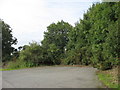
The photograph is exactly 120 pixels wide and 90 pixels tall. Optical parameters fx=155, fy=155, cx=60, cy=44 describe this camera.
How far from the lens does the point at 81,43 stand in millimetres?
16219

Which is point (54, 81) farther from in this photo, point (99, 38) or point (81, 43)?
point (81, 43)

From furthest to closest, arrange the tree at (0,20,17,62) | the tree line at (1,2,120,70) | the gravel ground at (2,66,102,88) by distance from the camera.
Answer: the tree at (0,20,17,62) < the tree line at (1,2,120,70) < the gravel ground at (2,66,102,88)

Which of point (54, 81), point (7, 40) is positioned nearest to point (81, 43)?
point (54, 81)

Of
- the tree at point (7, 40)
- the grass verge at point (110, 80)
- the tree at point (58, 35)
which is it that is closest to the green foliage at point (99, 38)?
the grass verge at point (110, 80)

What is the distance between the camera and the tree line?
330 inches

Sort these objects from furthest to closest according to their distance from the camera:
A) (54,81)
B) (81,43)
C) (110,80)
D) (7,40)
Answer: (7,40) < (81,43) < (54,81) < (110,80)

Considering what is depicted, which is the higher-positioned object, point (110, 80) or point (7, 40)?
point (7, 40)

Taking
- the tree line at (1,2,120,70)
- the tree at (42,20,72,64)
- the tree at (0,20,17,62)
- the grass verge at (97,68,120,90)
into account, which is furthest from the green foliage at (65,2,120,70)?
the tree at (0,20,17,62)

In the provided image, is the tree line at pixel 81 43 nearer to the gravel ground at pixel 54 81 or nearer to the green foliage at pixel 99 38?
the green foliage at pixel 99 38

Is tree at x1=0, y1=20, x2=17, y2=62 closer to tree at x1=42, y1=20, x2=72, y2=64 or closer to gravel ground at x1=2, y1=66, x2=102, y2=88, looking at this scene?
tree at x1=42, y1=20, x2=72, y2=64

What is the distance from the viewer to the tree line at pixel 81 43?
8.39m

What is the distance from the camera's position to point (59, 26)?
2333 centimetres

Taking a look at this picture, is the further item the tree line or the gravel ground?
the tree line

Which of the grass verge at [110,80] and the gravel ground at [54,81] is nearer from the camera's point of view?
the grass verge at [110,80]
